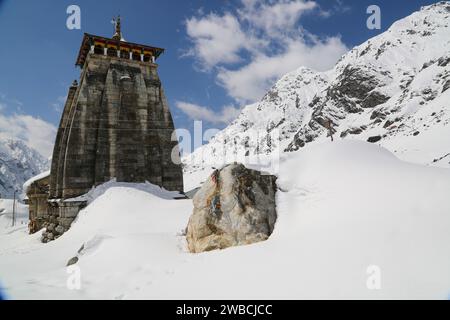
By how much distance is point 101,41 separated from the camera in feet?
69.7

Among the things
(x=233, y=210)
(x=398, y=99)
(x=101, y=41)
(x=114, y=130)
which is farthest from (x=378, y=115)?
(x=233, y=210)

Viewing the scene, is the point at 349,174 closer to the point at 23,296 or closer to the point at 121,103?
the point at 23,296

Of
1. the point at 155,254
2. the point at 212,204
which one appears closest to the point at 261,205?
the point at 212,204

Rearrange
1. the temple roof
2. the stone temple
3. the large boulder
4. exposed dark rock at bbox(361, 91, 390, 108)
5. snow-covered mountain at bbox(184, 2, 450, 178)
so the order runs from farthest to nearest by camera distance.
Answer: exposed dark rock at bbox(361, 91, 390, 108) < snow-covered mountain at bbox(184, 2, 450, 178) < the temple roof < the stone temple < the large boulder

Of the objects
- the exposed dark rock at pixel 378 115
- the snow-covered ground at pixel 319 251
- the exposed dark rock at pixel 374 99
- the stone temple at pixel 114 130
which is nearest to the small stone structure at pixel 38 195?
the stone temple at pixel 114 130

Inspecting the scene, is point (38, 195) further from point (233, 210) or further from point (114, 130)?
point (233, 210)

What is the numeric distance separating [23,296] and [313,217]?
20.3ft

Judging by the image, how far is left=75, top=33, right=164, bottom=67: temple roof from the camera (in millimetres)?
20828

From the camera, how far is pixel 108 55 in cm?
2136

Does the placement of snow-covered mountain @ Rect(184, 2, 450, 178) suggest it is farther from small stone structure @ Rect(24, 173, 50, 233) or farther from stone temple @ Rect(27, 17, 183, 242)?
small stone structure @ Rect(24, 173, 50, 233)

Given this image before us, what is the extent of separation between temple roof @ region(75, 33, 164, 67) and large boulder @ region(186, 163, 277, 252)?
16.1 meters

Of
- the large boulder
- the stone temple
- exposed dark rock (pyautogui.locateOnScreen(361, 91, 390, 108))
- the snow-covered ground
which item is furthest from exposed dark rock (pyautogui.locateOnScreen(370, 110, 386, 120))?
the large boulder

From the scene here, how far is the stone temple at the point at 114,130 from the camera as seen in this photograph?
18.5 metres

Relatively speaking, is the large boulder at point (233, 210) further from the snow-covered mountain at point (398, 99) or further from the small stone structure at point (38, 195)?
the small stone structure at point (38, 195)
